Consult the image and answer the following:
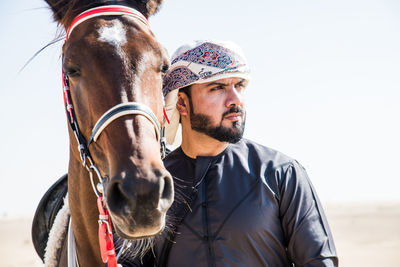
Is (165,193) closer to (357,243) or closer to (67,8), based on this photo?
(67,8)

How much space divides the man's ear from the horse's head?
0.90 m

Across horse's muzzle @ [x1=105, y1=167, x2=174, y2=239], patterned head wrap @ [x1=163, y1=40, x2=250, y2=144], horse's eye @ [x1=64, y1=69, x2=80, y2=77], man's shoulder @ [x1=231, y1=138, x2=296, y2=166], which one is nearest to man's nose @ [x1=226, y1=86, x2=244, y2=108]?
patterned head wrap @ [x1=163, y1=40, x2=250, y2=144]

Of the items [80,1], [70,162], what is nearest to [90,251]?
[70,162]

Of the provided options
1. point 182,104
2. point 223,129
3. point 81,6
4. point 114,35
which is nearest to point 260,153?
point 223,129

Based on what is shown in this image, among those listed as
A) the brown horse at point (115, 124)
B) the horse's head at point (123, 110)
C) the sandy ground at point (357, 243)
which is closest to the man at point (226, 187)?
the brown horse at point (115, 124)

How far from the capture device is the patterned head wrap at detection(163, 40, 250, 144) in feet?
10.2

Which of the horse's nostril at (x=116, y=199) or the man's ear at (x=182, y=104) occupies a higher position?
the man's ear at (x=182, y=104)

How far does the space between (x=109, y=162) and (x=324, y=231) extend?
4.72ft

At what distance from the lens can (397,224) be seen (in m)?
18.9

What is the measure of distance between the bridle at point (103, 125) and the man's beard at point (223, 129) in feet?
2.53

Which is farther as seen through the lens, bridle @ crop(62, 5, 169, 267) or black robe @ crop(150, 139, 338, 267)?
black robe @ crop(150, 139, 338, 267)

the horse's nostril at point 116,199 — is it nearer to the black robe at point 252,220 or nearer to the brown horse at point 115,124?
the brown horse at point 115,124

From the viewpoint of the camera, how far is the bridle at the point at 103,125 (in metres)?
2.06

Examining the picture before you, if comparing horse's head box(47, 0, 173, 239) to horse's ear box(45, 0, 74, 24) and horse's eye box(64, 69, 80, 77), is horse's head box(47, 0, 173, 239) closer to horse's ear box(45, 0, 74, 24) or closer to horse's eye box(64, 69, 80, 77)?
horse's eye box(64, 69, 80, 77)
